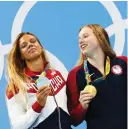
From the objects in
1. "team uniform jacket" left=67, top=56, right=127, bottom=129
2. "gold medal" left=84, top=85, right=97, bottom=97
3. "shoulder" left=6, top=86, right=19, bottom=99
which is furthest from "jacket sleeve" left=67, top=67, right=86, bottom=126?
"shoulder" left=6, top=86, right=19, bottom=99

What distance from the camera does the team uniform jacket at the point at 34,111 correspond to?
146cm

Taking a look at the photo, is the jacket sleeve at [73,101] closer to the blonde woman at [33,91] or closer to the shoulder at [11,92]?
the blonde woman at [33,91]

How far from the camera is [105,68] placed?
1537mm

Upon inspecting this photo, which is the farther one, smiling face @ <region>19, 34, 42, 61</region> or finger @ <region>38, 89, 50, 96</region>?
smiling face @ <region>19, 34, 42, 61</region>

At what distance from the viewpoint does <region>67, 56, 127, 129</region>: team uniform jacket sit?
148 centimetres

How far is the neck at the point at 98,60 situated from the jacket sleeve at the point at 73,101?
0.31 ft

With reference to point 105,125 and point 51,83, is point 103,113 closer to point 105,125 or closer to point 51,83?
point 105,125

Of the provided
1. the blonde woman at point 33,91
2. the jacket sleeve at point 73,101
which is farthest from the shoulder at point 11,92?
the jacket sleeve at point 73,101

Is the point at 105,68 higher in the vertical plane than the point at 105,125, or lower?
higher

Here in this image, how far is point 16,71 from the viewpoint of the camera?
1.56 m

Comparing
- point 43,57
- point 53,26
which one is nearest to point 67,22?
point 53,26

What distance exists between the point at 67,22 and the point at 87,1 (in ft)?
0.58

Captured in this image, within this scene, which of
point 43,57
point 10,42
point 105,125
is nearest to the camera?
point 105,125

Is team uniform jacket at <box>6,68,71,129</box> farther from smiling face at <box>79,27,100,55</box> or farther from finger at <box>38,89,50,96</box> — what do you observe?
smiling face at <box>79,27,100,55</box>
